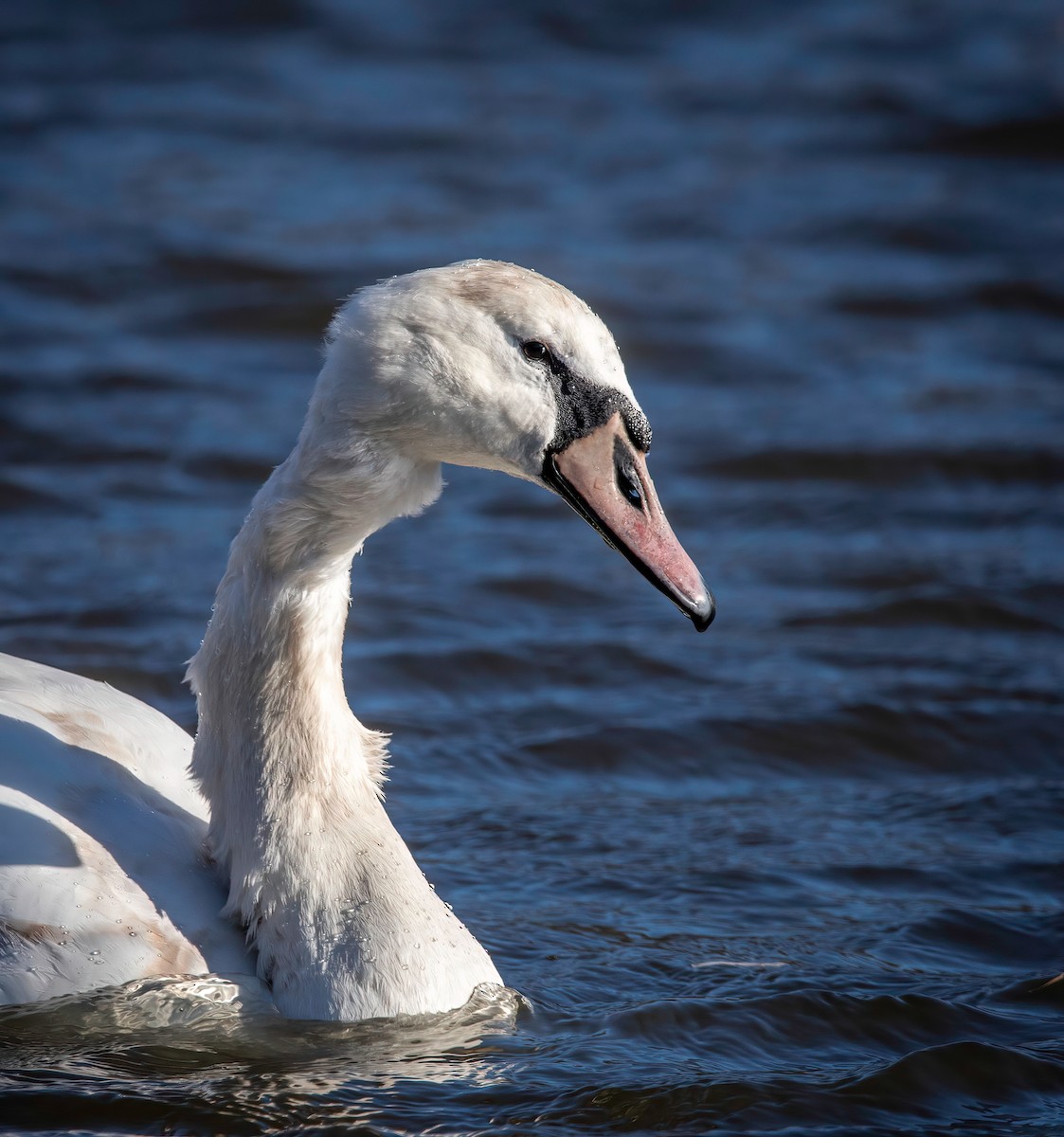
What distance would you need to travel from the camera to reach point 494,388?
404cm

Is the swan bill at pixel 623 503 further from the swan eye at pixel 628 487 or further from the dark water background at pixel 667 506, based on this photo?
the dark water background at pixel 667 506

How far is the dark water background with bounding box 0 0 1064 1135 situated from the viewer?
14.8 ft

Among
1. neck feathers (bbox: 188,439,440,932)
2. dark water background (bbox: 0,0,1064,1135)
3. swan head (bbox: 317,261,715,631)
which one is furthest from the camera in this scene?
dark water background (bbox: 0,0,1064,1135)

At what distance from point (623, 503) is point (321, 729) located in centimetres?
94

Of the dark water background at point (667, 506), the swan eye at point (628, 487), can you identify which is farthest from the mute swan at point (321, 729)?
the dark water background at point (667, 506)

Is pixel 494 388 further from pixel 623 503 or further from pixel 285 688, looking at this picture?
pixel 285 688

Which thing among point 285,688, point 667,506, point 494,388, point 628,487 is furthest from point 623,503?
point 667,506

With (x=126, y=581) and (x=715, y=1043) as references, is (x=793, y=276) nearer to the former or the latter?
(x=126, y=581)

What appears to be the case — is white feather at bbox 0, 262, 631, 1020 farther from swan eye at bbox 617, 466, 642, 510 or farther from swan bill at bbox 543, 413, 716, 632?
swan eye at bbox 617, 466, 642, 510

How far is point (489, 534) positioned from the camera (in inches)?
331

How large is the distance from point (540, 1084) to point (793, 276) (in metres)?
8.36

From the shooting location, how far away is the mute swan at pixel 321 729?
4.03m

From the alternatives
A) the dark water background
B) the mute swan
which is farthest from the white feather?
the dark water background

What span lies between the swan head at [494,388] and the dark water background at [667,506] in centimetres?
134
